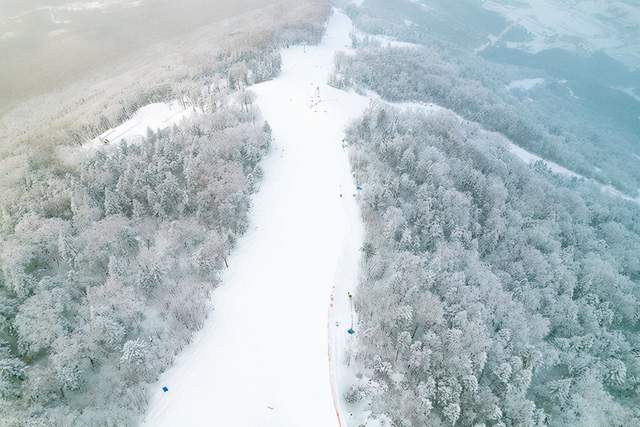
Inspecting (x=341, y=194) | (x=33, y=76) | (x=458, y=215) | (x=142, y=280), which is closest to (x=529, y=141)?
(x=458, y=215)

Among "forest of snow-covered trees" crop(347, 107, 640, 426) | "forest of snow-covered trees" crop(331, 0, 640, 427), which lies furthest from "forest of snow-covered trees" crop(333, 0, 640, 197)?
"forest of snow-covered trees" crop(347, 107, 640, 426)

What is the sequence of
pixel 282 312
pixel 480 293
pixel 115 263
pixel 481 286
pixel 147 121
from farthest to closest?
pixel 147 121
pixel 481 286
pixel 480 293
pixel 115 263
pixel 282 312

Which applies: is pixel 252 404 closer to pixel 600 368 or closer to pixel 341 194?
pixel 341 194

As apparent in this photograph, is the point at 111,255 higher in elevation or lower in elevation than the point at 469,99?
higher

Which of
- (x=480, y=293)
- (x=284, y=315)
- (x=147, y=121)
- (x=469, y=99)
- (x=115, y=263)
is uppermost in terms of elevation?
(x=147, y=121)

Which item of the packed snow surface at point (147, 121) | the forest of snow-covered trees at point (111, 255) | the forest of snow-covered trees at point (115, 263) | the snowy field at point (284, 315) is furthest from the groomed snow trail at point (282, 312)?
the packed snow surface at point (147, 121)

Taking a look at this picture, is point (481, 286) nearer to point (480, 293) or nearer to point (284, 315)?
point (480, 293)

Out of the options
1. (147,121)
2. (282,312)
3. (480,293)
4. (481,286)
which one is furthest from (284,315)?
(147,121)
